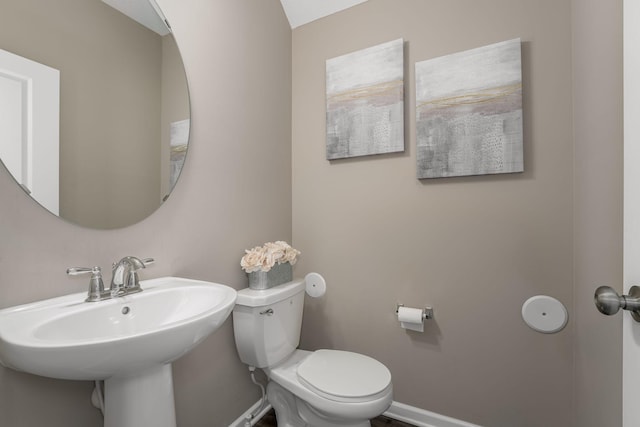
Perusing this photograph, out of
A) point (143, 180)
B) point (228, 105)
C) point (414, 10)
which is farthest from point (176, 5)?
point (414, 10)

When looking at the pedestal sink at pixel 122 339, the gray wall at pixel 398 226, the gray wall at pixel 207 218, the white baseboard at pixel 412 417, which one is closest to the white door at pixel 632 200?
the gray wall at pixel 398 226

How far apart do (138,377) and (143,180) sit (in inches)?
27.1

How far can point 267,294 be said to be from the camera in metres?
1.42

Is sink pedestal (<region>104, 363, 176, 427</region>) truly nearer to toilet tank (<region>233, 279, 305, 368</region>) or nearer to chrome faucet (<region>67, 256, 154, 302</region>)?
chrome faucet (<region>67, 256, 154, 302</region>)

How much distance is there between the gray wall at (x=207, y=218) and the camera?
2.87 ft

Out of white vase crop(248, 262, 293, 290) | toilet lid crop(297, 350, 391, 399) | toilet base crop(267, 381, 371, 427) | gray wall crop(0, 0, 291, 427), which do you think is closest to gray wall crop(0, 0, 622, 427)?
gray wall crop(0, 0, 291, 427)

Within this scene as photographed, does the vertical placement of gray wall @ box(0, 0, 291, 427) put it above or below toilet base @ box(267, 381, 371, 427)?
above

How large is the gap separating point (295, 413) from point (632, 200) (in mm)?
1489

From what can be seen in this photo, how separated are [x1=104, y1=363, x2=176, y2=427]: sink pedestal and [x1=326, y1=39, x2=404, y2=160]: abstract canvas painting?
1.37 metres

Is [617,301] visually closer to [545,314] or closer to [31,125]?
[545,314]

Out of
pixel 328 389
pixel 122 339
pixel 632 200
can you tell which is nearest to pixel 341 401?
pixel 328 389

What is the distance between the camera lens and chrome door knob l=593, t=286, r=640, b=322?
53 centimetres

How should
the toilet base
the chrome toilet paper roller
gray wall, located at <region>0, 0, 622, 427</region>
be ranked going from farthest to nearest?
the chrome toilet paper roller
the toilet base
gray wall, located at <region>0, 0, 622, 427</region>

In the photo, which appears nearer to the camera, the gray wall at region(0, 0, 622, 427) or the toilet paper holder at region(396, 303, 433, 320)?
the gray wall at region(0, 0, 622, 427)
